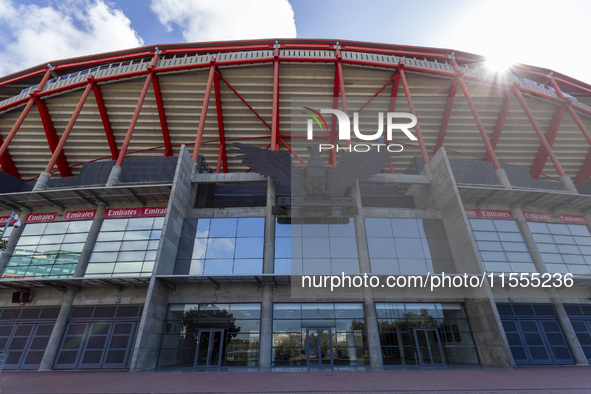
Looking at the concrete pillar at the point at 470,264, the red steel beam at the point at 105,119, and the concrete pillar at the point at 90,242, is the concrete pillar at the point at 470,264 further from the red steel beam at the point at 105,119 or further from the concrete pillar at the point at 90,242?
the red steel beam at the point at 105,119

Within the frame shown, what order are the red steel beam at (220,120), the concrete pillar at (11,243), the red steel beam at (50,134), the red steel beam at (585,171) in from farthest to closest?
the red steel beam at (585,171)
the red steel beam at (50,134)
the red steel beam at (220,120)
the concrete pillar at (11,243)

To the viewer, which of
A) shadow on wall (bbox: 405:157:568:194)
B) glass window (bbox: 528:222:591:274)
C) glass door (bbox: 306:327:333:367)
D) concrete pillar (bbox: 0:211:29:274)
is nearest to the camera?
glass door (bbox: 306:327:333:367)

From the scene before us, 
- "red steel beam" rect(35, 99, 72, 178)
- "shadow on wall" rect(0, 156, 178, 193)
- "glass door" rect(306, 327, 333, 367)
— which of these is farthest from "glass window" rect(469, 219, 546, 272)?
"red steel beam" rect(35, 99, 72, 178)

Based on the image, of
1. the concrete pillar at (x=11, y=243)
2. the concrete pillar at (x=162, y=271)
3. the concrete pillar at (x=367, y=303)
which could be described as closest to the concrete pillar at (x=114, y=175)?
the concrete pillar at (x=162, y=271)

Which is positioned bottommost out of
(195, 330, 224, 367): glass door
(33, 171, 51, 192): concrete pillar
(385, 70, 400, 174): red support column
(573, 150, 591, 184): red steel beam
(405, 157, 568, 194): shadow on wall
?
(195, 330, 224, 367): glass door

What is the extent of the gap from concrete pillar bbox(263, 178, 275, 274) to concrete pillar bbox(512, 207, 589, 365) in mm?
18898

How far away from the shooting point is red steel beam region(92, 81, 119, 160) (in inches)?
1059

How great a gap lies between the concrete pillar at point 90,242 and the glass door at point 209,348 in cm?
930

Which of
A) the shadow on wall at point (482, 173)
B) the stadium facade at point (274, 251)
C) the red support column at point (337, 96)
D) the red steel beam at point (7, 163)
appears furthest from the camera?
the red steel beam at point (7, 163)

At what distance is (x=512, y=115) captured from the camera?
2975 centimetres

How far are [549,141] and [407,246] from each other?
76.6 ft

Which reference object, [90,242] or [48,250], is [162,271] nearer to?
[90,242]

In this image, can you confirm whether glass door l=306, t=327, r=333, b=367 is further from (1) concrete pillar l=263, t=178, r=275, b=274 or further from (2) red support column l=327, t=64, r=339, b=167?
(2) red support column l=327, t=64, r=339, b=167

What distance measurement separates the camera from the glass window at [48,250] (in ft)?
62.3
